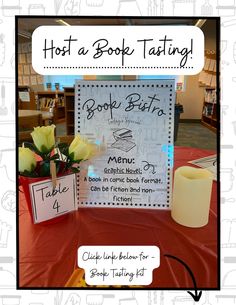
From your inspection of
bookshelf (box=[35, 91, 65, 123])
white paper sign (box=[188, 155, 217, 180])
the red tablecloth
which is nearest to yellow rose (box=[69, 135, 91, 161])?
the red tablecloth

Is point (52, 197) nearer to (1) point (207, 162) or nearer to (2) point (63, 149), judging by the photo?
(2) point (63, 149)

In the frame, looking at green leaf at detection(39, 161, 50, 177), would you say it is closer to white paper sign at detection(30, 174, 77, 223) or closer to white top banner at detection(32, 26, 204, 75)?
white paper sign at detection(30, 174, 77, 223)

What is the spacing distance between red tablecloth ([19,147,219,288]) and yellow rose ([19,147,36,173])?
11cm

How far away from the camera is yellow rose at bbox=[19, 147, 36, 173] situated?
1.60 feet

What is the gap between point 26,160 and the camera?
491mm

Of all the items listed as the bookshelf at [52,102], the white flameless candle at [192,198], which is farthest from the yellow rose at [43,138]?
the bookshelf at [52,102]

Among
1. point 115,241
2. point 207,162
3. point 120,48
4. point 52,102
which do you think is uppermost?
point 52,102

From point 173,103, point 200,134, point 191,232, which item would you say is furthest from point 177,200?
point 200,134

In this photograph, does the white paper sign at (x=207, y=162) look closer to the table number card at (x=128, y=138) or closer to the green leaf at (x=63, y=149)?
the table number card at (x=128, y=138)

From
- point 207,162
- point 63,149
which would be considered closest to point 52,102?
point 207,162

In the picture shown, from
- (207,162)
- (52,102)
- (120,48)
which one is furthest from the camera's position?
(52,102)

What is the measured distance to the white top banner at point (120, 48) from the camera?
48 centimetres

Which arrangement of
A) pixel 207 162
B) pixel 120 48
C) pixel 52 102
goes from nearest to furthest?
1. pixel 120 48
2. pixel 207 162
3. pixel 52 102

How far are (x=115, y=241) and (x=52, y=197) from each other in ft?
0.47
